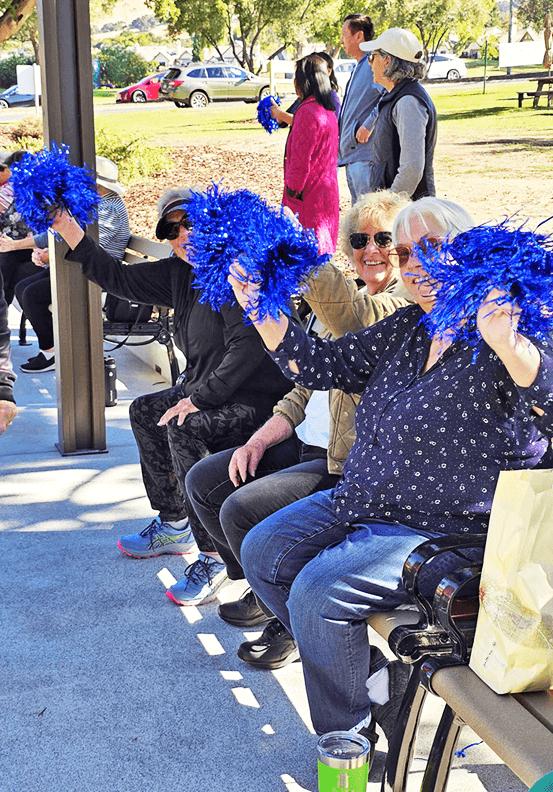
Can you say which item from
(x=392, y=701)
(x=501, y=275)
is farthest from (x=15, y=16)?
(x=501, y=275)

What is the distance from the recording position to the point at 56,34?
14.1 ft

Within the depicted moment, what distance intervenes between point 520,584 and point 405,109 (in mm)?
3349

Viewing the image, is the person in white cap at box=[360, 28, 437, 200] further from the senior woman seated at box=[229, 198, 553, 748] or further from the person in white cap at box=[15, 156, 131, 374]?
the senior woman seated at box=[229, 198, 553, 748]

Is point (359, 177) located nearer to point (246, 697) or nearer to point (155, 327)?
point (155, 327)

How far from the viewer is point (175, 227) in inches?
136

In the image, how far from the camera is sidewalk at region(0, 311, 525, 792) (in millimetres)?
2365

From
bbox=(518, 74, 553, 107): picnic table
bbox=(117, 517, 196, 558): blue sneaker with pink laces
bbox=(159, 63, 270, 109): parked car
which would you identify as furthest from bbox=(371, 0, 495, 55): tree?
bbox=(159, 63, 270, 109): parked car

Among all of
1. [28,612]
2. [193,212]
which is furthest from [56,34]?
[28,612]

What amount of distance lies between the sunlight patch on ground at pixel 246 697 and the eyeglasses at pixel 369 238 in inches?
54.2

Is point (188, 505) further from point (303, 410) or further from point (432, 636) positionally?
point (432, 636)

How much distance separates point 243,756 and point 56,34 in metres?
3.34

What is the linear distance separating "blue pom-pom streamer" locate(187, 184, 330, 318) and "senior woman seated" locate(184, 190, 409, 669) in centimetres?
35

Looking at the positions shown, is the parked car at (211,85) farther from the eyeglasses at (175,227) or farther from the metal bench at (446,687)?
the metal bench at (446,687)

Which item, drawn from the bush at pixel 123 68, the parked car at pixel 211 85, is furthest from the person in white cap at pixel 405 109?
the bush at pixel 123 68
